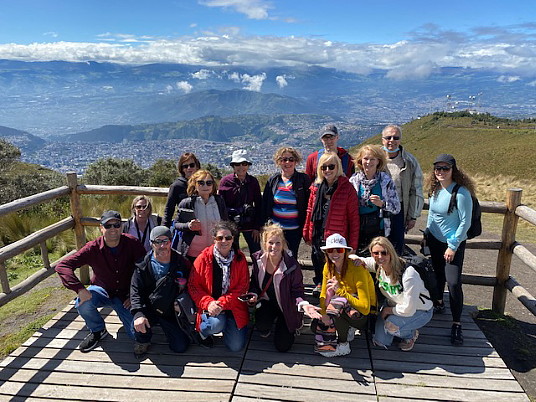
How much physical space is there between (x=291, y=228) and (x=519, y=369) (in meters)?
2.53

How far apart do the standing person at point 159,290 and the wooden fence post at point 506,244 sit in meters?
3.52

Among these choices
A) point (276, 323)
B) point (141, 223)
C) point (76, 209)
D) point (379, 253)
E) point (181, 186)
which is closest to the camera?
point (379, 253)

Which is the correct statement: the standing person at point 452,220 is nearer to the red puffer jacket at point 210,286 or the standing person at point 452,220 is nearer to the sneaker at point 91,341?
the red puffer jacket at point 210,286

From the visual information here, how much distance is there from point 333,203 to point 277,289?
995 mm

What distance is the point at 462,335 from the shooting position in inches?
154

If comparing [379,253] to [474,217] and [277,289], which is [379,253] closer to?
[277,289]

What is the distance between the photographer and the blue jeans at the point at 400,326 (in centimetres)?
358

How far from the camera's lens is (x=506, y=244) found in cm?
437

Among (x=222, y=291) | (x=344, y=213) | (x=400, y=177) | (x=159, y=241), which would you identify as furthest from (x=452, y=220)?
(x=159, y=241)

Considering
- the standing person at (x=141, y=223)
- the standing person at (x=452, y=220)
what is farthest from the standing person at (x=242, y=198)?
the standing person at (x=452, y=220)

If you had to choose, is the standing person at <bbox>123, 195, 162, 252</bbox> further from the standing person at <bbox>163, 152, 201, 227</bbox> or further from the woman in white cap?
the woman in white cap

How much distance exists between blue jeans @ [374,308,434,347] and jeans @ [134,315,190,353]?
1836mm

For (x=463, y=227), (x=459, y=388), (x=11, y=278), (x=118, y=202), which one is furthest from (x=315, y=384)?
(x=118, y=202)

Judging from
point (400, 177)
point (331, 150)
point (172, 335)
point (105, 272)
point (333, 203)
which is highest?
point (331, 150)
